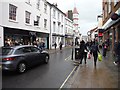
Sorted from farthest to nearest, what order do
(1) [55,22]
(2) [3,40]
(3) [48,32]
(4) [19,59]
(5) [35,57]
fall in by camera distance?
(1) [55,22] → (3) [48,32] → (2) [3,40] → (5) [35,57] → (4) [19,59]

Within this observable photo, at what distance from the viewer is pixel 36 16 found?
25.1 m

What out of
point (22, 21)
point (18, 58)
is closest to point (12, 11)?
point (22, 21)

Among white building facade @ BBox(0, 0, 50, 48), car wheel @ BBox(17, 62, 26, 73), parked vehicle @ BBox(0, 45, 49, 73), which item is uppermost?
white building facade @ BBox(0, 0, 50, 48)

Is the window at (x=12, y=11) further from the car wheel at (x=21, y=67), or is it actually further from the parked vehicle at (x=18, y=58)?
the car wheel at (x=21, y=67)

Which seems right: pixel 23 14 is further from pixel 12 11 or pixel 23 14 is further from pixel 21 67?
pixel 21 67

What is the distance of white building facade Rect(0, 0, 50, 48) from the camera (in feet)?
55.0

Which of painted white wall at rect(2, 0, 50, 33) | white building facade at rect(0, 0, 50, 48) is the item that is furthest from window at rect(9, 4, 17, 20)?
painted white wall at rect(2, 0, 50, 33)

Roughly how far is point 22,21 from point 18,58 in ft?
39.1

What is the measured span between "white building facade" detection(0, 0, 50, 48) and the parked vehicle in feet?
22.7

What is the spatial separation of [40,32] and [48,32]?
4.17m

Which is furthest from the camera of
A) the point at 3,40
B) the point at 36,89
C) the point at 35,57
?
the point at 3,40

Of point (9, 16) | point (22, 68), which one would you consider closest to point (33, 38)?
point (9, 16)

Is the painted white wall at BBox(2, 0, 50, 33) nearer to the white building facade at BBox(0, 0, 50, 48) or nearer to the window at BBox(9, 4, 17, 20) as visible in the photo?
the white building facade at BBox(0, 0, 50, 48)

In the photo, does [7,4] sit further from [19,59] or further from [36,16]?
[19,59]
